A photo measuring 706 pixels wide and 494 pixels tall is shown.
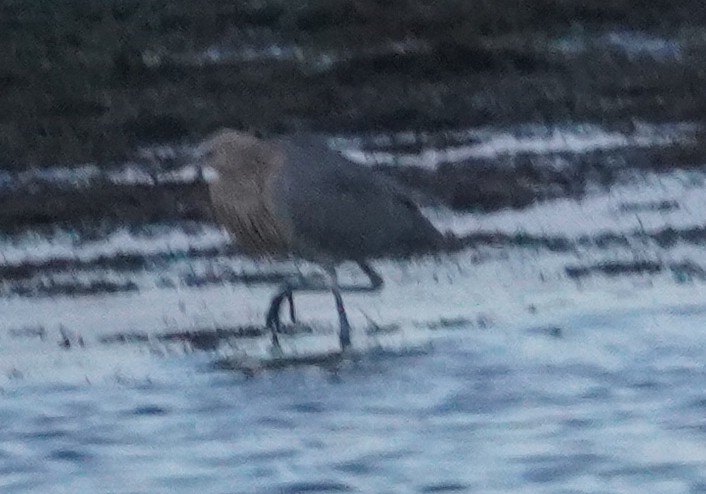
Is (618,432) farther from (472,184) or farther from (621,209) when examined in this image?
(472,184)

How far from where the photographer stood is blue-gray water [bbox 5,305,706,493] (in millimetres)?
6902

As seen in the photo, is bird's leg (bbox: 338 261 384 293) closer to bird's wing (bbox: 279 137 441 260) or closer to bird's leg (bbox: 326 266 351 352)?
bird's wing (bbox: 279 137 441 260)

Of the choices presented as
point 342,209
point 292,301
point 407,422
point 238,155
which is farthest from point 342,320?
point 407,422

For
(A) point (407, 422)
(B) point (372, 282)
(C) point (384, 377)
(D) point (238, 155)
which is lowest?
(A) point (407, 422)

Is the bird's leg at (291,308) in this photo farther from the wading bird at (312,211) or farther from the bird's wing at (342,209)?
the bird's wing at (342,209)

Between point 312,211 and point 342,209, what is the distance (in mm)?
131

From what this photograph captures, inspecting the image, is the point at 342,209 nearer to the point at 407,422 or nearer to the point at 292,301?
the point at 292,301

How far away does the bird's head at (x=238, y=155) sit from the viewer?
28.2 feet

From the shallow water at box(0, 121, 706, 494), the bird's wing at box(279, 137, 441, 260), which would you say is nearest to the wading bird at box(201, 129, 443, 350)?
the bird's wing at box(279, 137, 441, 260)

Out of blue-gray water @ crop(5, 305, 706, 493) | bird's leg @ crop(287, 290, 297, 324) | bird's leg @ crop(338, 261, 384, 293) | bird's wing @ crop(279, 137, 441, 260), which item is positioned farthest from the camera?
bird's leg @ crop(338, 261, 384, 293)

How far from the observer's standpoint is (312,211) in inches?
331

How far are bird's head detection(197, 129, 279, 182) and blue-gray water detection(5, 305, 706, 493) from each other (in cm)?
79

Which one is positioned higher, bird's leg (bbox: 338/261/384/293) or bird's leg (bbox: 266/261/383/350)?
bird's leg (bbox: 338/261/384/293)

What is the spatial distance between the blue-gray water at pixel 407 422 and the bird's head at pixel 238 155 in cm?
79
